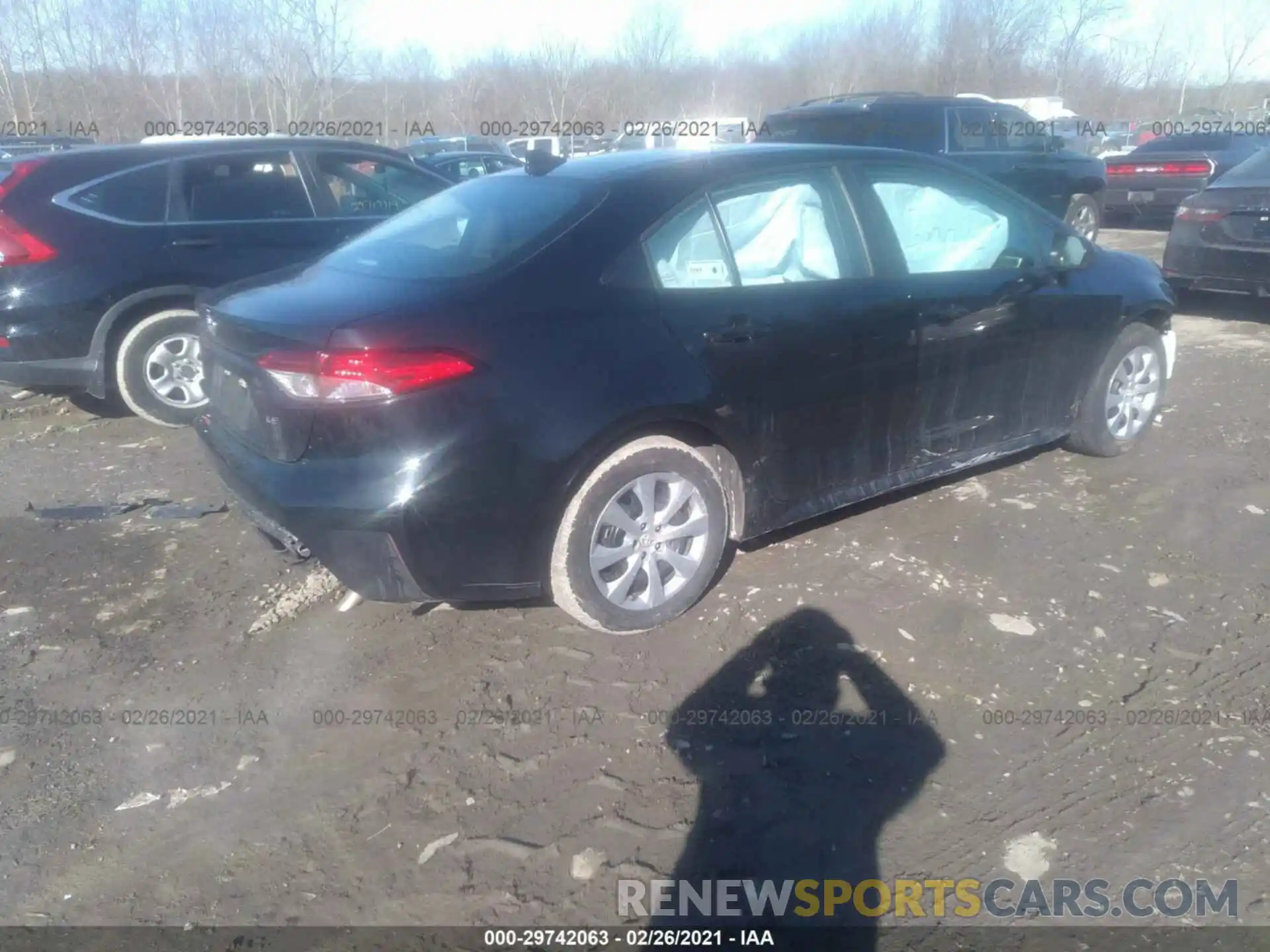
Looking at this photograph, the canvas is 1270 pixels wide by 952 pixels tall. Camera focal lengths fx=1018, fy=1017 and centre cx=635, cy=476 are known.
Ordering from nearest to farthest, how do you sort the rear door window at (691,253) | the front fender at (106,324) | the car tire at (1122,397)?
the rear door window at (691,253)
the car tire at (1122,397)
the front fender at (106,324)

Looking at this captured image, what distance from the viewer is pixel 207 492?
198 inches

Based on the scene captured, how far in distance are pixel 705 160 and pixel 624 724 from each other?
2125mm

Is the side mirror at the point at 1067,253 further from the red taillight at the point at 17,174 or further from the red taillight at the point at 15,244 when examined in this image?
the red taillight at the point at 17,174

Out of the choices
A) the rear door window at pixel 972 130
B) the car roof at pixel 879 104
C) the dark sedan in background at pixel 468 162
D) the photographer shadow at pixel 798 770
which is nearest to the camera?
the photographer shadow at pixel 798 770

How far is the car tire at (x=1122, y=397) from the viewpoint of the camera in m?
4.97

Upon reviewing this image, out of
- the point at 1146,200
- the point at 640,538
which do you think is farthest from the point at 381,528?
the point at 1146,200

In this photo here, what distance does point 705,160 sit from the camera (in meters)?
3.88

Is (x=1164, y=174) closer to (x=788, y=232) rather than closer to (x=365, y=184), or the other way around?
(x=365, y=184)

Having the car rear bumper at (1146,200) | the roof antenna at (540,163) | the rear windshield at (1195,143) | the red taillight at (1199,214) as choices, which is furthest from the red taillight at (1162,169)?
the roof antenna at (540,163)

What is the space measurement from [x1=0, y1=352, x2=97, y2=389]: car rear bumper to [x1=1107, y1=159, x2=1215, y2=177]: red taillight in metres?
12.7

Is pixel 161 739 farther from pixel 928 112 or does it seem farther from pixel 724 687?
pixel 928 112

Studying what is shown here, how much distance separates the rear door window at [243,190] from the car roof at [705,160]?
2869mm

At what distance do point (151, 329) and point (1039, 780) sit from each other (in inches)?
205

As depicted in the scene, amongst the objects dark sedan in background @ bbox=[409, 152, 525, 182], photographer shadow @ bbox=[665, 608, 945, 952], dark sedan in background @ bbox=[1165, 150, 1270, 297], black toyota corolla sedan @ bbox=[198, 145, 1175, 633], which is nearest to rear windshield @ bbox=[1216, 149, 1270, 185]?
dark sedan in background @ bbox=[1165, 150, 1270, 297]
